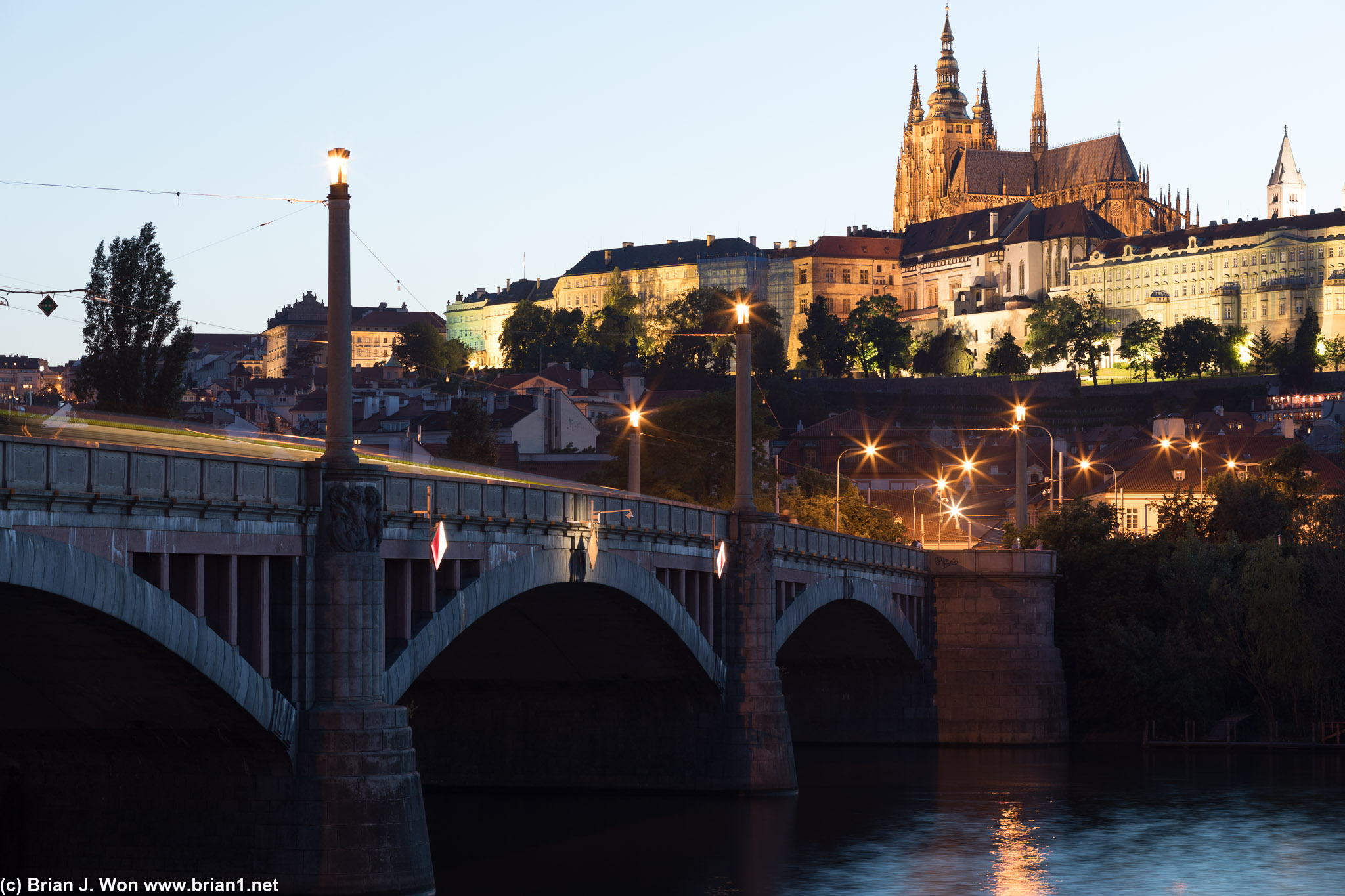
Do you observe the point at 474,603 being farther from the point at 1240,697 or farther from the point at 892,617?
the point at 1240,697

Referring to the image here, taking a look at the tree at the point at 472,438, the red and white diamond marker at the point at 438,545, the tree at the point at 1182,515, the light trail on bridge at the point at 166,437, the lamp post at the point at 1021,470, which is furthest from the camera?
the tree at the point at 472,438

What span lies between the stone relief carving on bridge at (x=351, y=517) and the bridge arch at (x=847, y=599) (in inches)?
865

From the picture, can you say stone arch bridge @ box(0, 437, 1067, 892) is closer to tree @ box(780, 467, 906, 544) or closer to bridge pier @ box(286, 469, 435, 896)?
bridge pier @ box(286, 469, 435, 896)

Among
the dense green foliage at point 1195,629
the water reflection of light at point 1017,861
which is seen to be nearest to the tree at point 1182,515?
the dense green foliage at point 1195,629

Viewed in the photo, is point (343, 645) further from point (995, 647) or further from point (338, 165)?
point (995, 647)

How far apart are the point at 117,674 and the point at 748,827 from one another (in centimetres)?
2104

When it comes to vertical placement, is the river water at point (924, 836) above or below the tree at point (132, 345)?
below

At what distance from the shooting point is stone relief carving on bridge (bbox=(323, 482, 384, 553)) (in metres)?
29.3

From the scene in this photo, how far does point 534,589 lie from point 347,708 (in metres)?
11.5

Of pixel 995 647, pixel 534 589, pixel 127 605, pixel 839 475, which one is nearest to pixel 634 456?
pixel 534 589

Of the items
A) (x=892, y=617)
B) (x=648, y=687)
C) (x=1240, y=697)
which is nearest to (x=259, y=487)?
(x=648, y=687)

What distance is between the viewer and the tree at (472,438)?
103 metres

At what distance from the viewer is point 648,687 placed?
4916 centimetres

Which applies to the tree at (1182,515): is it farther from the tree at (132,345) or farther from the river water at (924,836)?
the tree at (132,345)
